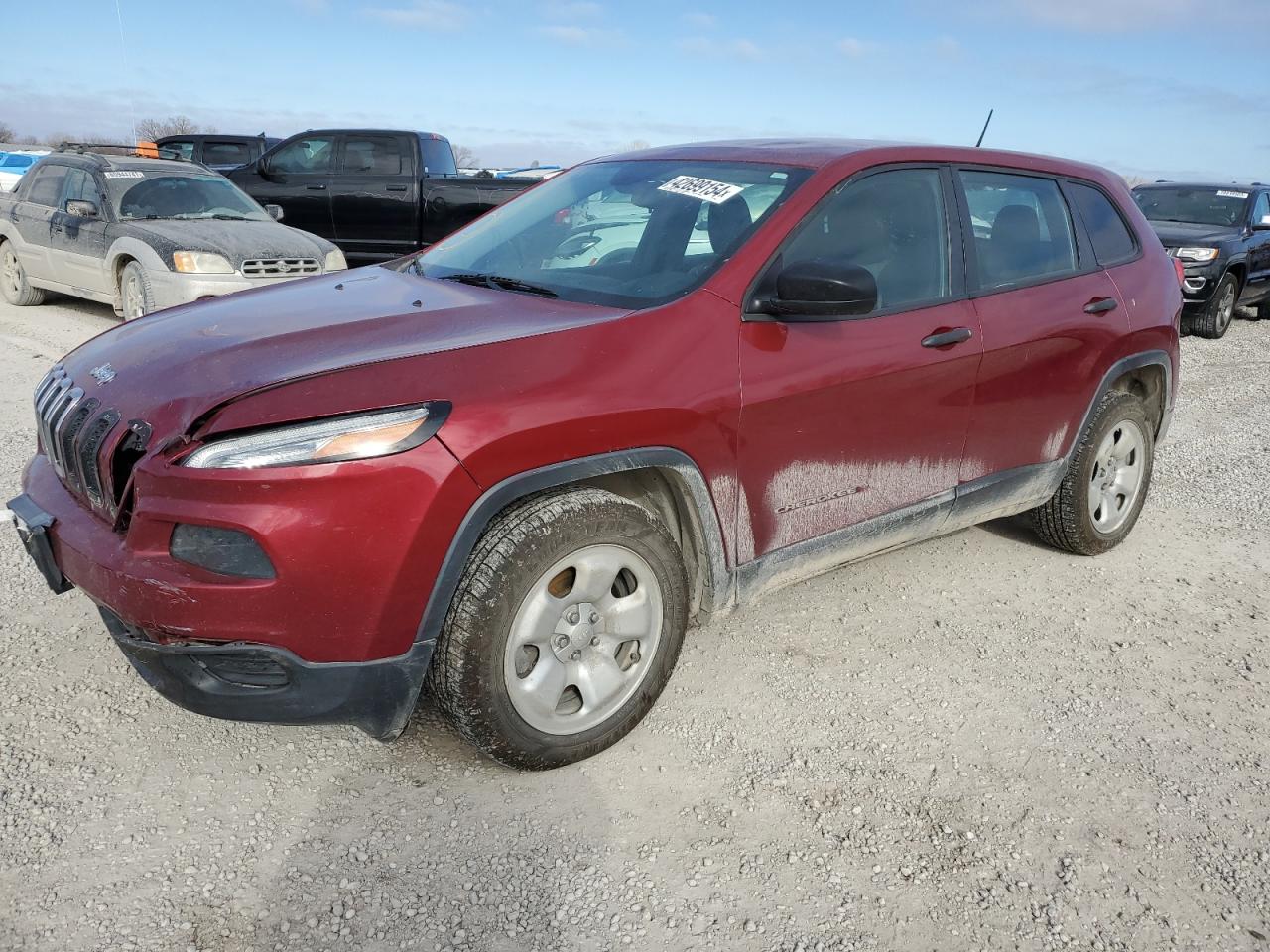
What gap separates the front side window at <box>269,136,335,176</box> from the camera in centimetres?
1177

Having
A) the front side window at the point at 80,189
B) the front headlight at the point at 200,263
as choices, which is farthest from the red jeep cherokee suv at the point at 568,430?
the front side window at the point at 80,189

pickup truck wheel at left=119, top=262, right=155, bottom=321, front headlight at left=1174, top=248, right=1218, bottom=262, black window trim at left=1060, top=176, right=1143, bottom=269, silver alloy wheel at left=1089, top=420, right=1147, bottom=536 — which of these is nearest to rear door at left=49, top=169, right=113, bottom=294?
pickup truck wheel at left=119, top=262, right=155, bottom=321

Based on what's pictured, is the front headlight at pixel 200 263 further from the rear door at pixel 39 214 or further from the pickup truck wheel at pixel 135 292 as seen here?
the rear door at pixel 39 214

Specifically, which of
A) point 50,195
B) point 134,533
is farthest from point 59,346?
point 134,533

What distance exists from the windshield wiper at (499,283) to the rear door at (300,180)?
30.0 ft

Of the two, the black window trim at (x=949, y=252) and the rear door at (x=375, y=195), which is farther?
the rear door at (x=375, y=195)

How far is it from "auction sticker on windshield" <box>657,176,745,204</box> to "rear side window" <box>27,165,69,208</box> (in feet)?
27.3

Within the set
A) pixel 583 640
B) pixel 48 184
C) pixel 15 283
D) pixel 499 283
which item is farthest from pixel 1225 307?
pixel 15 283

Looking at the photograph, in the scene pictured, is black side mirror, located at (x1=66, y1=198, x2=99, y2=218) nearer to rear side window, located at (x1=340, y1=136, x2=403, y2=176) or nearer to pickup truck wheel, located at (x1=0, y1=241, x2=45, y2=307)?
pickup truck wheel, located at (x1=0, y1=241, x2=45, y2=307)

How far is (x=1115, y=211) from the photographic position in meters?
4.38

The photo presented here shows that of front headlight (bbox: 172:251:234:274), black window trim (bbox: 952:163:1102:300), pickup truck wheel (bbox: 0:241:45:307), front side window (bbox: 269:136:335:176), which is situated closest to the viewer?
black window trim (bbox: 952:163:1102:300)

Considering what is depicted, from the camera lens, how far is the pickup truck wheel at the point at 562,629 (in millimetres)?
2477

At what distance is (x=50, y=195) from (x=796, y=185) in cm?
902

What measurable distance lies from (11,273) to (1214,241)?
12842 millimetres
